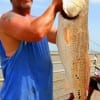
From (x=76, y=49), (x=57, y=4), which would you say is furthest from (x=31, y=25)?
(x=76, y=49)

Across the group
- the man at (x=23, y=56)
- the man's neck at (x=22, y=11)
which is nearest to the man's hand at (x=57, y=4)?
the man at (x=23, y=56)

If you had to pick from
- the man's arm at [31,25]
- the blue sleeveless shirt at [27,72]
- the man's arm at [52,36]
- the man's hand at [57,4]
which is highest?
the man's hand at [57,4]

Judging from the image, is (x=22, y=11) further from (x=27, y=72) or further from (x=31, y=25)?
(x=27, y=72)

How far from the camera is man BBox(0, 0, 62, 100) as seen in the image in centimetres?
352

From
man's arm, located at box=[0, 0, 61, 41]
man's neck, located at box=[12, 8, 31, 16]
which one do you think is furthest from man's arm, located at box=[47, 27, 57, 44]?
man's arm, located at box=[0, 0, 61, 41]

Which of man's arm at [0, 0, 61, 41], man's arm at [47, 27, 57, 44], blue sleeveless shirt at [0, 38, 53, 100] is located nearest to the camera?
man's arm at [0, 0, 61, 41]

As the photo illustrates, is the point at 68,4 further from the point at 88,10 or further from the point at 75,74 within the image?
the point at 75,74

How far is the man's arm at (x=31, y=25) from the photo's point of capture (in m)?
3.46

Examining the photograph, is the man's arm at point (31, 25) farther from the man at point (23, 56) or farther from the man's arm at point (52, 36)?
the man's arm at point (52, 36)

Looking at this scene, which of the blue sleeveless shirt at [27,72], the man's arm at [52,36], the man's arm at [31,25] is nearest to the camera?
the man's arm at [31,25]

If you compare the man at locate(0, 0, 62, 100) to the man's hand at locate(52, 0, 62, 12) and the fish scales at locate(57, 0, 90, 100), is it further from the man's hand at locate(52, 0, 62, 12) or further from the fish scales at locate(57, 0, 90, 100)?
the fish scales at locate(57, 0, 90, 100)

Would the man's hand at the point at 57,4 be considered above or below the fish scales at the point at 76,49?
above

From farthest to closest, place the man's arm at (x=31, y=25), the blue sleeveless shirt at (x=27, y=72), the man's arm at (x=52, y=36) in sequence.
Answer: the man's arm at (x=52, y=36), the blue sleeveless shirt at (x=27, y=72), the man's arm at (x=31, y=25)

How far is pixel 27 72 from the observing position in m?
3.69
